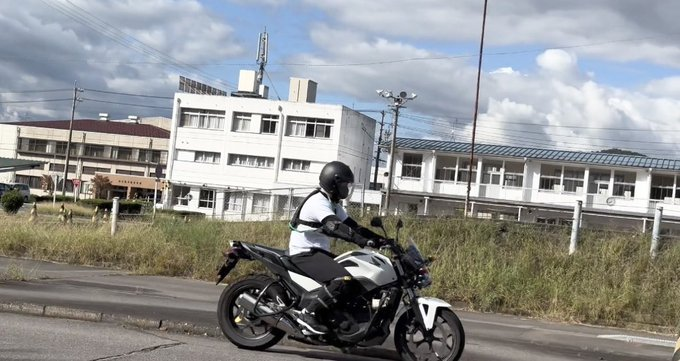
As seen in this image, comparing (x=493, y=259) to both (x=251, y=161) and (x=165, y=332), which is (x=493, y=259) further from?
(x=251, y=161)

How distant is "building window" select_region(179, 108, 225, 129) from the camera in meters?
65.6

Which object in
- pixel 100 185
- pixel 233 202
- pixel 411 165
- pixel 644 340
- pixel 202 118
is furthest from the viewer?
pixel 100 185

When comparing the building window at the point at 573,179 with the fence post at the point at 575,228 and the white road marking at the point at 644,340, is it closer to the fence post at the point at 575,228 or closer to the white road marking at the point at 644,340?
the fence post at the point at 575,228

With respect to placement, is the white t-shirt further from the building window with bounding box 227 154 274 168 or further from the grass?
the building window with bounding box 227 154 274 168

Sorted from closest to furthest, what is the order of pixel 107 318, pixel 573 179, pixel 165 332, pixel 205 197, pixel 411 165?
pixel 165 332
pixel 107 318
pixel 573 179
pixel 411 165
pixel 205 197

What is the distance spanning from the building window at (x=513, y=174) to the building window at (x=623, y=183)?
761 cm

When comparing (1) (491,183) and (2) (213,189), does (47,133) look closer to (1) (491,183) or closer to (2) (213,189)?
(2) (213,189)

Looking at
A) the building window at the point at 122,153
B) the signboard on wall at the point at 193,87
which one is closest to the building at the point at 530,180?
the signboard on wall at the point at 193,87

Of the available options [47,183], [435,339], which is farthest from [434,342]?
[47,183]

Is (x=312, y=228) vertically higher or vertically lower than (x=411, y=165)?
lower

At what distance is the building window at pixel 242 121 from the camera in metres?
65.1

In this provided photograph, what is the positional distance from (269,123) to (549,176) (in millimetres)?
24930

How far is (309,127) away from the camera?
63.2 meters

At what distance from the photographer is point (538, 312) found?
11188 millimetres
